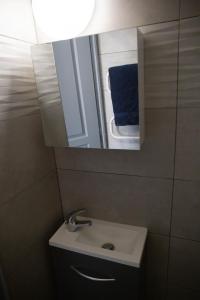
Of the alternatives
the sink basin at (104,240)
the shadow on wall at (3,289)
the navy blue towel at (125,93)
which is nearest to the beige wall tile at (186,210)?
the sink basin at (104,240)

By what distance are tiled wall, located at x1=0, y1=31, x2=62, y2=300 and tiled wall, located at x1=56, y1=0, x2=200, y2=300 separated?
15 centimetres

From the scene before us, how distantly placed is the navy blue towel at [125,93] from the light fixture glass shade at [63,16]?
10.0 inches

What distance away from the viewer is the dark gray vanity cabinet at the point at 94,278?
92cm

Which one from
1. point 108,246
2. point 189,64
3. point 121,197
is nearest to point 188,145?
point 189,64

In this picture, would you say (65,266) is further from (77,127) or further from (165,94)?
(165,94)

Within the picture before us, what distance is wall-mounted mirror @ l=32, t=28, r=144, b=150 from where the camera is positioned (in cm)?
76

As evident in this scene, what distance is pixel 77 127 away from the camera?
2.95 feet

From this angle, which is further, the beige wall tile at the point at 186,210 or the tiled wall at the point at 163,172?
the beige wall tile at the point at 186,210

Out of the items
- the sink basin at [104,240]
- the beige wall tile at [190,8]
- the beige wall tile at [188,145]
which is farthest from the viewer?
the sink basin at [104,240]

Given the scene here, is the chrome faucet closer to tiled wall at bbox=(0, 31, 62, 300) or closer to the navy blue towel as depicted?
→ tiled wall at bbox=(0, 31, 62, 300)

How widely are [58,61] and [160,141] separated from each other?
1.80ft

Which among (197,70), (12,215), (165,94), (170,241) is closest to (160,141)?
(165,94)

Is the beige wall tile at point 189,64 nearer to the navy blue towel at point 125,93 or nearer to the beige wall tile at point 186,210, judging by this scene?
the navy blue towel at point 125,93

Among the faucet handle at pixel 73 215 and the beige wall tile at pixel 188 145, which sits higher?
the beige wall tile at pixel 188 145
